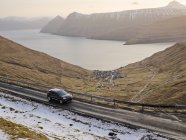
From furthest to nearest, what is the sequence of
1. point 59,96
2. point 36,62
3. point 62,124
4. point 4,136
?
point 36,62 → point 59,96 → point 62,124 → point 4,136

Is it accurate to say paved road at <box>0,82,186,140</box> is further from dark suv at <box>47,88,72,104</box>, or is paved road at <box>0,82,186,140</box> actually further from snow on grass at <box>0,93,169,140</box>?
snow on grass at <box>0,93,169,140</box>

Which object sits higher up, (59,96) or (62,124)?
(59,96)

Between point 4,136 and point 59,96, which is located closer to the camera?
point 4,136

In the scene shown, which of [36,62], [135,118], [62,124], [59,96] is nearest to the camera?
[62,124]

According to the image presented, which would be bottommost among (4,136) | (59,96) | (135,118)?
(4,136)

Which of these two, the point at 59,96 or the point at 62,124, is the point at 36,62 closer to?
the point at 59,96

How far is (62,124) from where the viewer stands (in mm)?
31312

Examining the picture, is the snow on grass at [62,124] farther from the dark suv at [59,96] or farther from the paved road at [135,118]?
the dark suv at [59,96]

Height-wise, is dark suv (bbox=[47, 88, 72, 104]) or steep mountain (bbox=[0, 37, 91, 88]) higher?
steep mountain (bbox=[0, 37, 91, 88])

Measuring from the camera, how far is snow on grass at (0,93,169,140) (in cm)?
2777

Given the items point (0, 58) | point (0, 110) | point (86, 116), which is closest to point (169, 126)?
point (86, 116)

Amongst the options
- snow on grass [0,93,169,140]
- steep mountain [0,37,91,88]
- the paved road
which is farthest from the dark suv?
steep mountain [0,37,91,88]

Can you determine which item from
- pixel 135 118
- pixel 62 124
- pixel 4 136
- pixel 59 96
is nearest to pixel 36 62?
pixel 59 96

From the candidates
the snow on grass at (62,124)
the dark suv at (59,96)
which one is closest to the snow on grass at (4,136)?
the snow on grass at (62,124)
